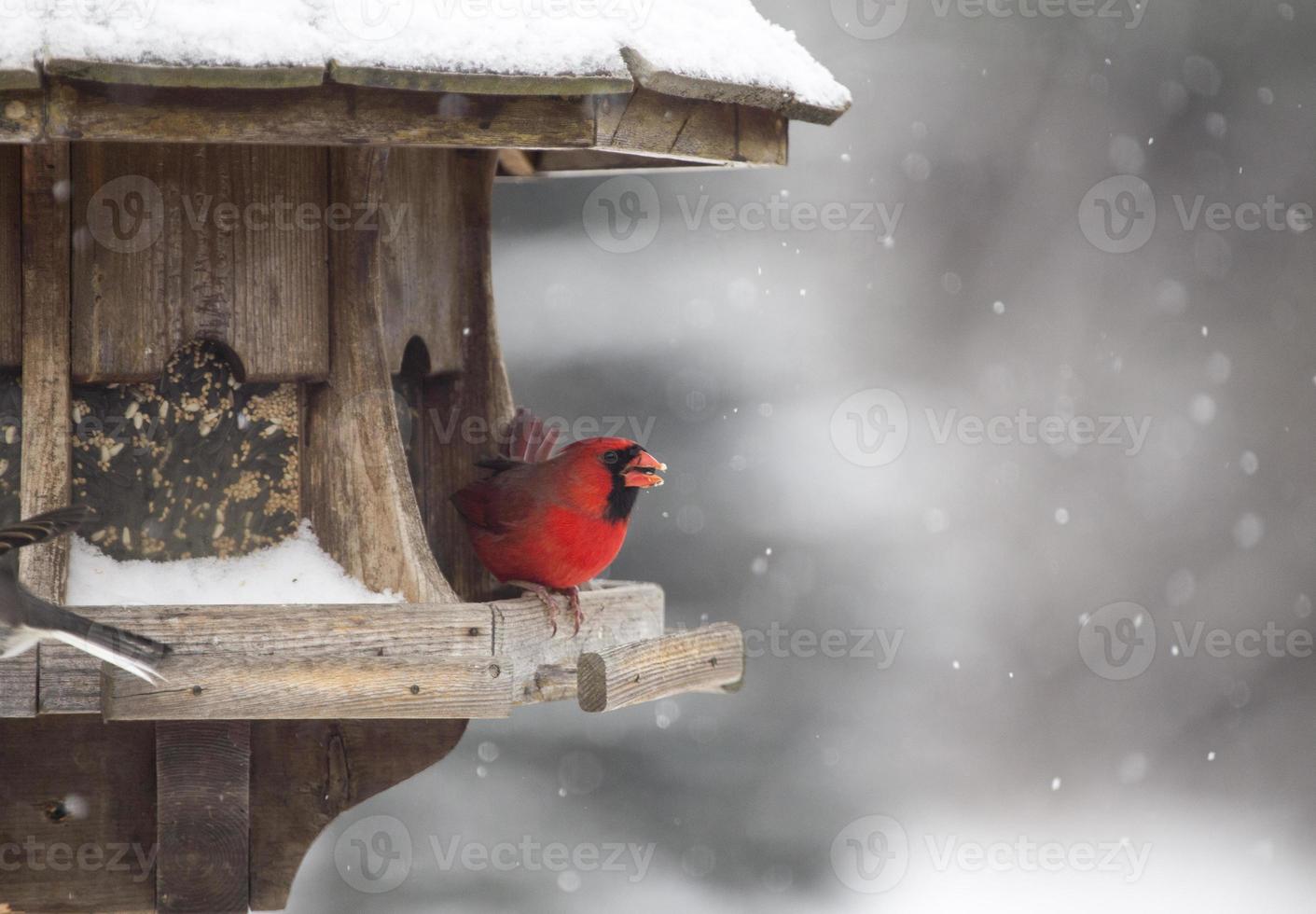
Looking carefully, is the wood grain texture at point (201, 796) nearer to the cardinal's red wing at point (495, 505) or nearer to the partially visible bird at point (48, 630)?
the partially visible bird at point (48, 630)

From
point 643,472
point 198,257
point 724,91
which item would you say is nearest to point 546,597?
point 643,472

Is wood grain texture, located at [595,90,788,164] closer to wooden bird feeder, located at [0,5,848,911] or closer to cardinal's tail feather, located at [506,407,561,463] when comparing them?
wooden bird feeder, located at [0,5,848,911]

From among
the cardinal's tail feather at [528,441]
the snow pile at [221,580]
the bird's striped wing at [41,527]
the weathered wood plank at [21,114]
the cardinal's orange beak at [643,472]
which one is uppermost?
the weathered wood plank at [21,114]

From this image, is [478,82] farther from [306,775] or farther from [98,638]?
[306,775]

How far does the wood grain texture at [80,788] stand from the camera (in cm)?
338

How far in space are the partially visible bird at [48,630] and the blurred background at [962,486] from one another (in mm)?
4684

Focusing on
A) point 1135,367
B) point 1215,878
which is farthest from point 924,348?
point 1215,878

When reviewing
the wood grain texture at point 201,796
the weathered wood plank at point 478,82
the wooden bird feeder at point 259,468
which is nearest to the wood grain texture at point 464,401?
the wooden bird feeder at point 259,468

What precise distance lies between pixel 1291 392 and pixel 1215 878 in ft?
8.01

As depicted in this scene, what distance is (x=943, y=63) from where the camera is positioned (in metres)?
8.13

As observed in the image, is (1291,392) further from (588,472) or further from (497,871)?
(588,472)

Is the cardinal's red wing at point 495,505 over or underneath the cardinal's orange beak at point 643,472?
underneath

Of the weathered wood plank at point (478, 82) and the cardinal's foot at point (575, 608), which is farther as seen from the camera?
the cardinal's foot at point (575, 608)

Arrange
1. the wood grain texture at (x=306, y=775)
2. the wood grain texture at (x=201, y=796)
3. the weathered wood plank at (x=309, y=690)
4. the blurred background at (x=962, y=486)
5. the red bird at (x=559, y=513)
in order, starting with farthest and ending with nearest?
the blurred background at (x=962, y=486) < the red bird at (x=559, y=513) < the wood grain texture at (x=306, y=775) < the wood grain texture at (x=201, y=796) < the weathered wood plank at (x=309, y=690)
